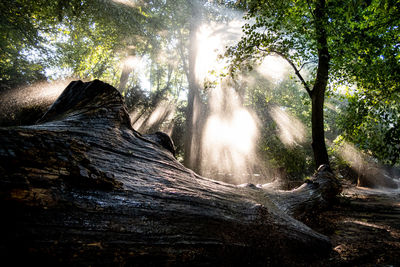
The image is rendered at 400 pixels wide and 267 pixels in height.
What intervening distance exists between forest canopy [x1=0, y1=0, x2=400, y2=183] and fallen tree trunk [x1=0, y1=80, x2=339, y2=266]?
4.17 metres

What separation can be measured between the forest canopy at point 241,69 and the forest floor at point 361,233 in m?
1.54

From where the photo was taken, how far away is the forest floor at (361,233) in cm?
221

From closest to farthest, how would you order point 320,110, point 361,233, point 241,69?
point 361,233 → point 320,110 → point 241,69

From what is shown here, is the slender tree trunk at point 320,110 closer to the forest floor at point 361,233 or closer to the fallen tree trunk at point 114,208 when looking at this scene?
the forest floor at point 361,233

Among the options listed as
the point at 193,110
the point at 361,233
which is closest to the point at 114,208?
the point at 361,233

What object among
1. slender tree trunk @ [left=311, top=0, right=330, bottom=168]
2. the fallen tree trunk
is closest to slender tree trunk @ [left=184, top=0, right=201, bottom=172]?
slender tree trunk @ [left=311, top=0, right=330, bottom=168]

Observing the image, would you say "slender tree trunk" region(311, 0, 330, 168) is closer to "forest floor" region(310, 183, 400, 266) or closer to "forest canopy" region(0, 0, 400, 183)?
"forest canopy" region(0, 0, 400, 183)

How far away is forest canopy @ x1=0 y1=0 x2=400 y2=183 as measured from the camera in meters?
5.78

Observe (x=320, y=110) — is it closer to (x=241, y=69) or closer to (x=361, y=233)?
(x=241, y=69)

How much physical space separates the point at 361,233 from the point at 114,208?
4.23 meters

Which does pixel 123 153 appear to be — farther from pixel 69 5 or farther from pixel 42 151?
pixel 69 5

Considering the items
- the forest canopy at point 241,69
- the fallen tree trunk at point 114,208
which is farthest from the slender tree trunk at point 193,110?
the fallen tree trunk at point 114,208

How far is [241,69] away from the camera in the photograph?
8797 mm

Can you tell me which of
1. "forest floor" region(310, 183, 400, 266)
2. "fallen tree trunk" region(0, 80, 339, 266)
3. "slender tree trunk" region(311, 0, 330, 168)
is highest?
"slender tree trunk" region(311, 0, 330, 168)
